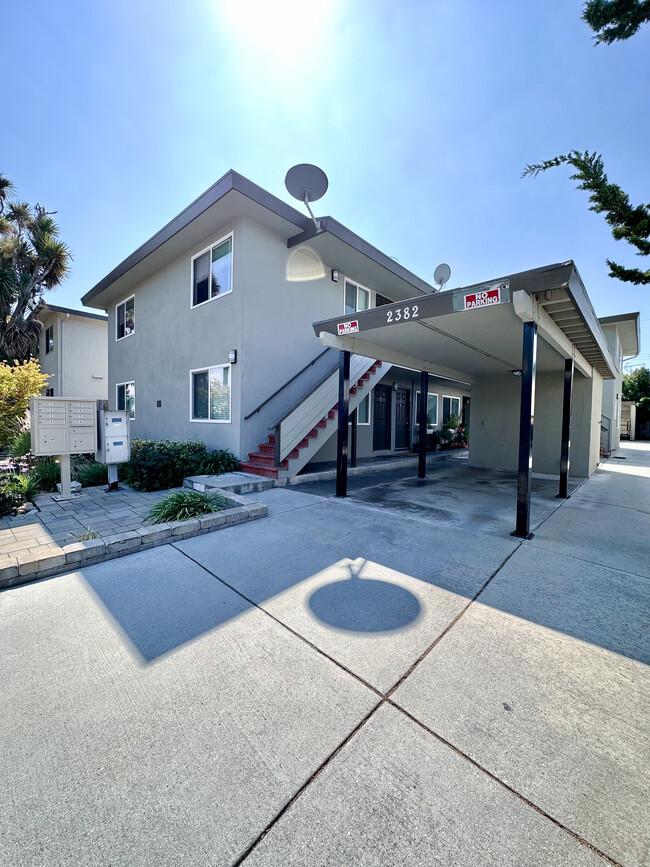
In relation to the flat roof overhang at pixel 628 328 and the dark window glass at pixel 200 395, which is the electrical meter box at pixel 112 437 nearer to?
the dark window glass at pixel 200 395

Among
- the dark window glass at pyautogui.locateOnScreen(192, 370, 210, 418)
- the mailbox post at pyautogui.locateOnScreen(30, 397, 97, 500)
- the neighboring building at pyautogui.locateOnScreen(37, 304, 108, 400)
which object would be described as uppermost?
the neighboring building at pyautogui.locateOnScreen(37, 304, 108, 400)

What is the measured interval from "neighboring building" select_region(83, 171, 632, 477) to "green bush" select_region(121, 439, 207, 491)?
3.55 feet

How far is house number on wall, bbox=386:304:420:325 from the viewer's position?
486 centimetres

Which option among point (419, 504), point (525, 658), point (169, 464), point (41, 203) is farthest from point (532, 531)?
point (41, 203)

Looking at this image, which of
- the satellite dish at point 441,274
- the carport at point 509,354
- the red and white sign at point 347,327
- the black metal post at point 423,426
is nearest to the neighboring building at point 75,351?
the satellite dish at point 441,274

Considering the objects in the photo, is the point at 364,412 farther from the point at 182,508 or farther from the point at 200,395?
the point at 182,508

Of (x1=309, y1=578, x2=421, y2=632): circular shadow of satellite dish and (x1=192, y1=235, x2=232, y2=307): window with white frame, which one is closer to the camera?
(x1=309, y1=578, x2=421, y2=632): circular shadow of satellite dish

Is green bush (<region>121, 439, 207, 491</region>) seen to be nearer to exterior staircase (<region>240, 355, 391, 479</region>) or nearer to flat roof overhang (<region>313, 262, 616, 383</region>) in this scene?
exterior staircase (<region>240, 355, 391, 479</region>)

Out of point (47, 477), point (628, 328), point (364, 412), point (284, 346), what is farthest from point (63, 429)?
point (628, 328)

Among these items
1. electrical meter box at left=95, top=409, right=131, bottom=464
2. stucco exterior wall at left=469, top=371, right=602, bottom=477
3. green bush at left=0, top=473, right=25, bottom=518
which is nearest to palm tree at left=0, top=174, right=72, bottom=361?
electrical meter box at left=95, top=409, right=131, bottom=464

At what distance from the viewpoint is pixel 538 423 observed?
31.1 ft

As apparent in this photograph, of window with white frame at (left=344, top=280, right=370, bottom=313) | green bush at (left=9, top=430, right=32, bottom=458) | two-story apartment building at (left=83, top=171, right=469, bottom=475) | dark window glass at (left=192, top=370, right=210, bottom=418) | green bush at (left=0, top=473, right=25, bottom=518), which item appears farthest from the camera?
window with white frame at (left=344, top=280, right=370, bottom=313)

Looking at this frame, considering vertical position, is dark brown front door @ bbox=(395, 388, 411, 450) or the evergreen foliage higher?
the evergreen foliage

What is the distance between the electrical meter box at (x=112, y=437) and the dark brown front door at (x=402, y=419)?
881cm
